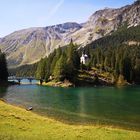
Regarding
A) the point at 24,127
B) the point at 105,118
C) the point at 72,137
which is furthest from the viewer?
the point at 105,118

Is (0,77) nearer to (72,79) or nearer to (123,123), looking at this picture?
(72,79)

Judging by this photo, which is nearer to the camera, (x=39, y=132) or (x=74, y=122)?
(x=39, y=132)

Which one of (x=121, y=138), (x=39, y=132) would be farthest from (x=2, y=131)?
(x=121, y=138)

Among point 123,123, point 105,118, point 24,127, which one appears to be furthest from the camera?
point 105,118

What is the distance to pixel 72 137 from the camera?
136 feet

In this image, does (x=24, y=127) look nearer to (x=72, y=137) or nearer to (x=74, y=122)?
(x=72, y=137)

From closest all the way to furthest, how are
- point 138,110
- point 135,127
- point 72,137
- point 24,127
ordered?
point 72,137
point 24,127
point 135,127
point 138,110

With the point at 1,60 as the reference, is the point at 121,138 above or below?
below

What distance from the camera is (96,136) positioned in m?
42.0

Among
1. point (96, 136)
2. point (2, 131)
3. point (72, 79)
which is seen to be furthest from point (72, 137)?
point (72, 79)

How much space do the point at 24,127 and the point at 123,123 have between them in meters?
24.0

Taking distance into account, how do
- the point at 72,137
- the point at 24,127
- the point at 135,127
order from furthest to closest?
the point at 135,127
the point at 24,127
the point at 72,137

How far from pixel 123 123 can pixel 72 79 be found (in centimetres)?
13408

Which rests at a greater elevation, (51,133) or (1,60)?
(1,60)
